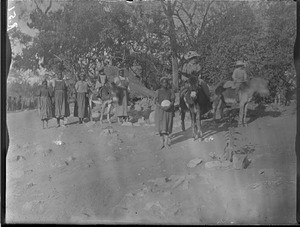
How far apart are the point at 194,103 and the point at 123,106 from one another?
2.52 ft

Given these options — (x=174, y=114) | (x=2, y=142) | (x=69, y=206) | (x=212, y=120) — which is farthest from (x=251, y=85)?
(x=2, y=142)

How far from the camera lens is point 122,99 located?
504cm

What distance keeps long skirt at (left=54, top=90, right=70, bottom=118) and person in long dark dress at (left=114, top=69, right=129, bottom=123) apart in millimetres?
551

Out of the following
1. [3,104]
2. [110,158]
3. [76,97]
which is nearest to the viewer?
[3,104]

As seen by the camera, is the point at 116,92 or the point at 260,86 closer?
the point at 260,86

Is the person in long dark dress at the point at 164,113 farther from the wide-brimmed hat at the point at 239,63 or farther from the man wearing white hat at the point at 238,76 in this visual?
the wide-brimmed hat at the point at 239,63

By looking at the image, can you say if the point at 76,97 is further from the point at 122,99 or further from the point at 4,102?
the point at 4,102

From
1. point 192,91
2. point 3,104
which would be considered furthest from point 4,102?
point 192,91

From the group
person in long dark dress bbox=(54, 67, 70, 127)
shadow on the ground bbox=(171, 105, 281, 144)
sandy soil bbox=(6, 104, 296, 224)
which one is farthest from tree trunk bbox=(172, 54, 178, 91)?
person in long dark dress bbox=(54, 67, 70, 127)

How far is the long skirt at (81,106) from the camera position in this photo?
5.01 meters

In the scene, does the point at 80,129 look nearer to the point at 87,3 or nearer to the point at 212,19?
the point at 87,3

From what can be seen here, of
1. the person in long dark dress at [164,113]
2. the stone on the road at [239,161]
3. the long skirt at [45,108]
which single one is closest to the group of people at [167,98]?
the person in long dark dress at [164,113]

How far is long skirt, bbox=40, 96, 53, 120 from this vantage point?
4.95 metres

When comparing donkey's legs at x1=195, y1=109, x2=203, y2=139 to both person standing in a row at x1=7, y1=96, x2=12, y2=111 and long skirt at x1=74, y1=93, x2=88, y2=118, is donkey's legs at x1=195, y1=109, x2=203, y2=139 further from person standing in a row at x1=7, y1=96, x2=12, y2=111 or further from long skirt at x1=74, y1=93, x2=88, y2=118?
person standing in a row at x1=7, y1=96, x2=12, y2=111
